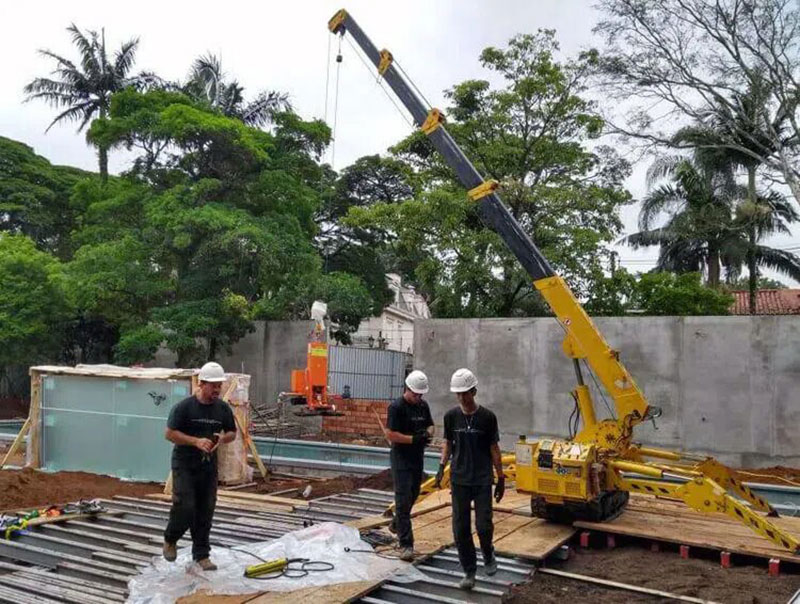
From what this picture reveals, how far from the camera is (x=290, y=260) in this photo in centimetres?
2231

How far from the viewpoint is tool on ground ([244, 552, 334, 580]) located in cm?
617

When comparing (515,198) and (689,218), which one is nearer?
(515,198)

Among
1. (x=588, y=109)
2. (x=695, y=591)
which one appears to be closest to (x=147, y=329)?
(x=588, y=109)

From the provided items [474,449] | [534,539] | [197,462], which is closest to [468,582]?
[474,449]

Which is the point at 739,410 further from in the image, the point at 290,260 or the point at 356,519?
the point at 290,260

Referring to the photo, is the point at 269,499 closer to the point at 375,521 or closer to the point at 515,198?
the point at 375,521

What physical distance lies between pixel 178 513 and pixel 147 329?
16693 mm

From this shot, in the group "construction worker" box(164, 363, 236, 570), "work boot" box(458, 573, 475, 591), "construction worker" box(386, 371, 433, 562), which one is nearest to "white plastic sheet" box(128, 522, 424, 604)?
"construction worker" box(164, 363, 236, 570)

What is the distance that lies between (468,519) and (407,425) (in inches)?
44.1

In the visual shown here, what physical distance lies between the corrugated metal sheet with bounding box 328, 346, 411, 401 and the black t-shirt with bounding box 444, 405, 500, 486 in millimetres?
16427

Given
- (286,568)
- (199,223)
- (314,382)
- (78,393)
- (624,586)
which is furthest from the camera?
(199,223)

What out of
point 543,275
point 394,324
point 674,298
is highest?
point 394,324

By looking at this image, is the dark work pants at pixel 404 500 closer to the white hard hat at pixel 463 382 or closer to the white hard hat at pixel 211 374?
the white hard hat at pixel 463 382

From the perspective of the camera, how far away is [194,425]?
623 cm
